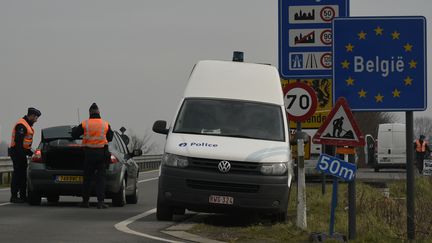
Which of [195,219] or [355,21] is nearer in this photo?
[355,21]

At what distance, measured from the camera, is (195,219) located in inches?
583

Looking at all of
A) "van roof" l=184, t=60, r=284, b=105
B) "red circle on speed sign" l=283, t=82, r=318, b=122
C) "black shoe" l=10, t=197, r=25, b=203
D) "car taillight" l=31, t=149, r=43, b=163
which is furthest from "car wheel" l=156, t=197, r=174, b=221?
"black shoe" l=10, t=197, r=25, b=203

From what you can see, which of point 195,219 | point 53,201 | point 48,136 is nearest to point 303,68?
point 195,219

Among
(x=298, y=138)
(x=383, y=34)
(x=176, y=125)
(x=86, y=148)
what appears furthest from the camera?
(x=86, y=148)

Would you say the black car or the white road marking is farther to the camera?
the black car

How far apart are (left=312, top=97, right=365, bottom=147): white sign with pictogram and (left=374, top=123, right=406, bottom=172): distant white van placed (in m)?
36.4

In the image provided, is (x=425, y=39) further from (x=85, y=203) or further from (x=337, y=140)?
(x=85, y=203)

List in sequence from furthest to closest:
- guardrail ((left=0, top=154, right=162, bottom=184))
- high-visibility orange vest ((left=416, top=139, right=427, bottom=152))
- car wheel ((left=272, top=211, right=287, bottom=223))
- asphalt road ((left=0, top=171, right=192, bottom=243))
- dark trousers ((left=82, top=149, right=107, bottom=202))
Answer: high-visibility orange vest ((left=416, top=139, right=427, bottom=152)), guardrail ((left=0, top=154, right=162, bottom=184)), dark trousers ((left=82, top=149, right=107, bottom=202)), car wheel ((left=272, top=211, right=287, bottom=223)), asphalt road ((left=0, top=171, right=192, bottom=243))

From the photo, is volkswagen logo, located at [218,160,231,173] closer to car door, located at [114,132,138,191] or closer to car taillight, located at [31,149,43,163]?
car taillight, located at [31,149,43,163]

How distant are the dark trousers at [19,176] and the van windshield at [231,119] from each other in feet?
15.0

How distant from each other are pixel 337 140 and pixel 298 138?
6.20 feet

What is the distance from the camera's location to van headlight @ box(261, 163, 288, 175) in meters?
13.5

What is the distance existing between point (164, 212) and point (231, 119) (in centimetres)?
176

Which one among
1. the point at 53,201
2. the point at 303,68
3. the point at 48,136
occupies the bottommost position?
the point at 53,201
